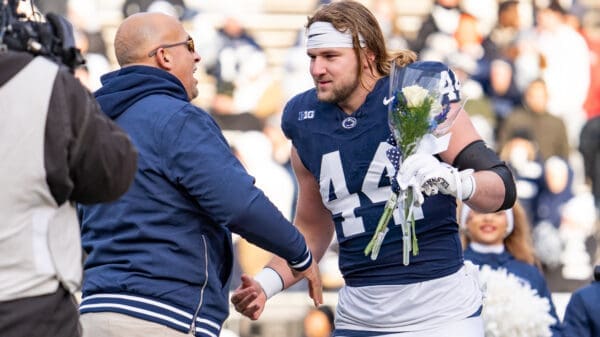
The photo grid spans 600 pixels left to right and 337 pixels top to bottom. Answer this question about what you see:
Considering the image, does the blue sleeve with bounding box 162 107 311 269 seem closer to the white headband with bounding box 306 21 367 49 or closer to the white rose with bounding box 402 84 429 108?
the white rose with bounding box 402 84 429 108

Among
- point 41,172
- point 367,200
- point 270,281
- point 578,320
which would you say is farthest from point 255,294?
point 578,320

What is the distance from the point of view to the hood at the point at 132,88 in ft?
15.8

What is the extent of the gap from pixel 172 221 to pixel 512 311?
2.69 m

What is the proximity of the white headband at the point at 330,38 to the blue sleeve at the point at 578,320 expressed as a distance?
1956 millimetres

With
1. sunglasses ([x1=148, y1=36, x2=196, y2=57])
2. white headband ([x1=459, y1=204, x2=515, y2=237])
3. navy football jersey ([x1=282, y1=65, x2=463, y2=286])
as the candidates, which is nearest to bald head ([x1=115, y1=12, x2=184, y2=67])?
sunglasses ([x1=148, y1=36, x2=196, y2=57])

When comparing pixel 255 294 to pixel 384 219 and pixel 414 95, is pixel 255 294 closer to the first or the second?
pixel 384 219

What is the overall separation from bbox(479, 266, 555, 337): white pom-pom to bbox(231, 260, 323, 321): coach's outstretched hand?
6.08 feet

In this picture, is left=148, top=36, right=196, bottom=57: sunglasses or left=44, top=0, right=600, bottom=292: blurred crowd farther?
left=44, top=0, right=600, bottom=292: blurred crowd

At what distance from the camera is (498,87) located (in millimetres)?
12414

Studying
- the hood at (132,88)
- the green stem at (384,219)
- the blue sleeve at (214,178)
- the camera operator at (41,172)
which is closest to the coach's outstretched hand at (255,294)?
the green stem at (384,219)

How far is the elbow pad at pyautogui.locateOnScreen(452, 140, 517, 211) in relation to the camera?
516 cm

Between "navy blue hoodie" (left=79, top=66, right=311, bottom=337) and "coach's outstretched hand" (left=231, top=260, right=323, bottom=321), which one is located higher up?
"navy blue hoodie" (left=79, top=66, right=311, bottom=337)

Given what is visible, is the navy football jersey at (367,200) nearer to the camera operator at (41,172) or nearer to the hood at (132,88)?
the hood at (132,88)

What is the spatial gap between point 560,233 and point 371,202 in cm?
712
